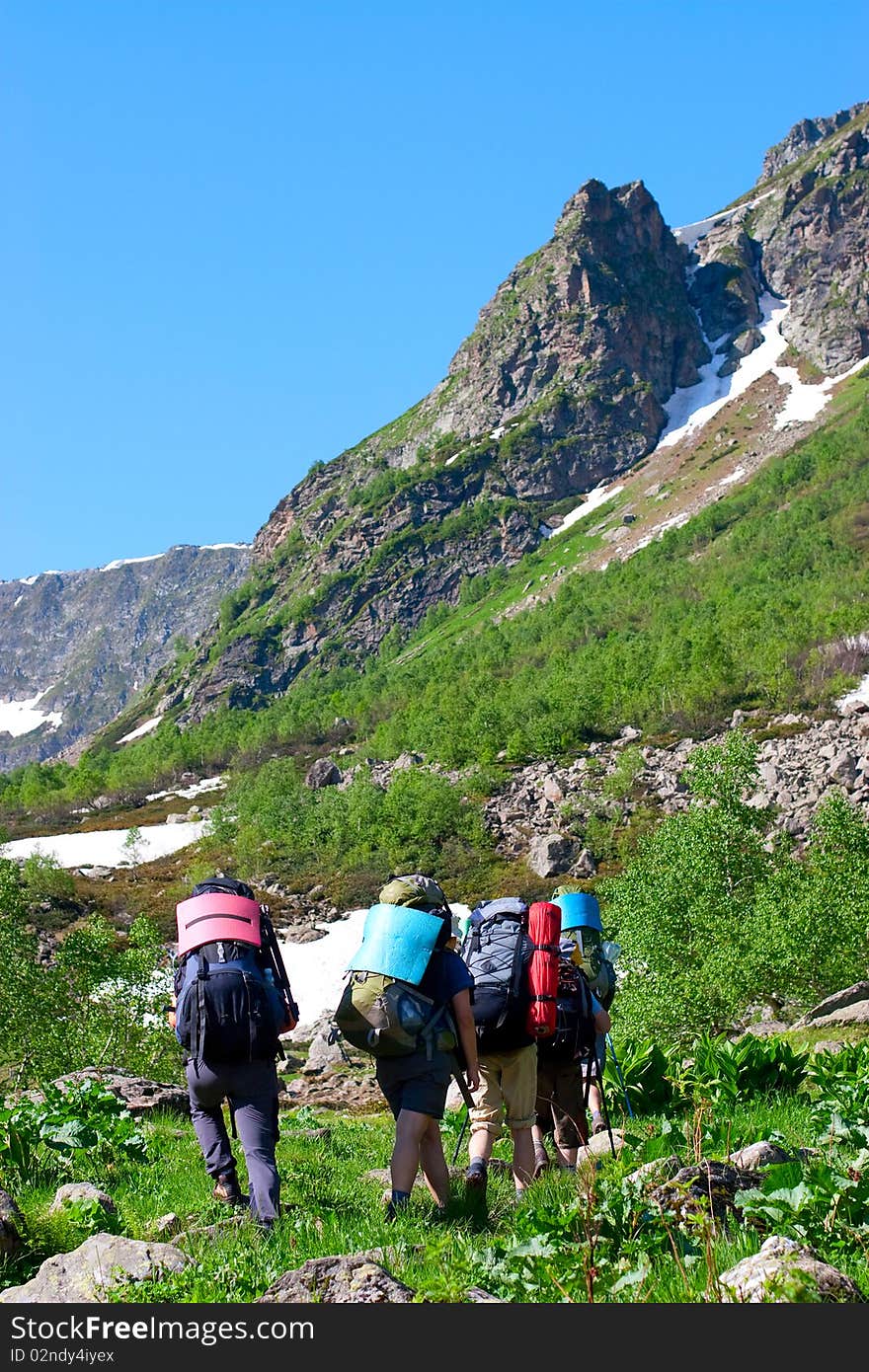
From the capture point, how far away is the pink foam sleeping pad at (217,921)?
668 cm

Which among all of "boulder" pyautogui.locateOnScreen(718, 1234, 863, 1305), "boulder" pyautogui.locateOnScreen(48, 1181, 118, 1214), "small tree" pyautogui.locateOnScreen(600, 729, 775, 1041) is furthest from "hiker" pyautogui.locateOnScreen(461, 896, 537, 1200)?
"small tree" pyautogui.locateOnScreen(600, 729, 775, 1041)

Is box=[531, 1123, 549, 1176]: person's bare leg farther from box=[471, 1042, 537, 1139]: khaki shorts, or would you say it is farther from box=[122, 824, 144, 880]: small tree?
box=[122, 824, 144, 880]: small tree

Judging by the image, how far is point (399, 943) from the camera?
641cm

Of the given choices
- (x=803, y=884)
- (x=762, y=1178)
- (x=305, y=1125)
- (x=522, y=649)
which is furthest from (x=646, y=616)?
(x=762, y=1178)

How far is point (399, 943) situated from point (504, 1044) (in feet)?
4.52

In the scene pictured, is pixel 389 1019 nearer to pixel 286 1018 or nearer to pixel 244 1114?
pixel 286 1018

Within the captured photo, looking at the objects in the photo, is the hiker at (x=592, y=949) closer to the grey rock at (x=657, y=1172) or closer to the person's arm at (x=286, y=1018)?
the person's arm at (x=286, y=1018)

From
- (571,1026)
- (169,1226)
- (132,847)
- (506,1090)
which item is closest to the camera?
(169,1226)

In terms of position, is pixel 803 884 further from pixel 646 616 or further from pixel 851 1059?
pixel 646 616

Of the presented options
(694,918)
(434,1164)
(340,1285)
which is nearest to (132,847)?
(694,918)

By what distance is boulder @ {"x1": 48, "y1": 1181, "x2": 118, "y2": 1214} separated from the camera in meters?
6.20

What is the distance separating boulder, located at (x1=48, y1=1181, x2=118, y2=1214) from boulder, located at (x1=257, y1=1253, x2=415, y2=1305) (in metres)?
2.49
